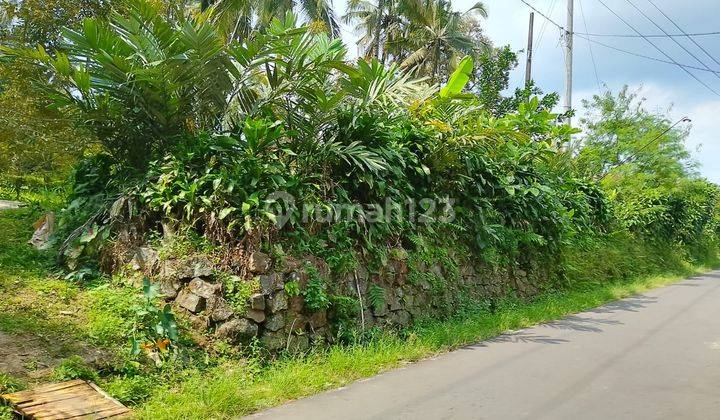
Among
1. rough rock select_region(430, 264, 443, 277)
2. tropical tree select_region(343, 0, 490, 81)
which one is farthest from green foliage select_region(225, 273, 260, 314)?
tropical tree select_region(343, 0, 490, 81)

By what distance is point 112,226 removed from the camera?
6.08 m

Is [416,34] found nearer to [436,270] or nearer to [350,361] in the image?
[436,270]

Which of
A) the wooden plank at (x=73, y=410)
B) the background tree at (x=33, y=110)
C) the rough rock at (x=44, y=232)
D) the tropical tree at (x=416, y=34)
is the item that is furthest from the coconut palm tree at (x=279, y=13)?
the wooden plank at (x=73, y=410)

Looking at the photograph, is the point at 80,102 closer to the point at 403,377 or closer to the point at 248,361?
the point at 248,361

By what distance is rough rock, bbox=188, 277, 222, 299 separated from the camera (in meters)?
5.41

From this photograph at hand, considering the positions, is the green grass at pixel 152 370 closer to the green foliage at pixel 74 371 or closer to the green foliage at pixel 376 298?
the green foliage at pixel 74 371

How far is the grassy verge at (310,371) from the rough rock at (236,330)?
0.28 meters

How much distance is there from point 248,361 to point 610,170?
706 inches

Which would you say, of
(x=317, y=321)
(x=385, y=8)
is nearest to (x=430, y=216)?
(x=317, y=321)

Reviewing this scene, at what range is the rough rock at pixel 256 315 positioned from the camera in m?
5.38

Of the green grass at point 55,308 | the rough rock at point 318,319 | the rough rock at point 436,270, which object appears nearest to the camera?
the green grass at point 55,308

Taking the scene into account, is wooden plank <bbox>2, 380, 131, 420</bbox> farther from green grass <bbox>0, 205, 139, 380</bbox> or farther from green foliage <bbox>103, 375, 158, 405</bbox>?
green grass <bbox>0, 205, 139, 380</bbox>

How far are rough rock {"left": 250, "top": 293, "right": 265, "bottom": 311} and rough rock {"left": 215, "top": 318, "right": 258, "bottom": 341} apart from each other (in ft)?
0.52

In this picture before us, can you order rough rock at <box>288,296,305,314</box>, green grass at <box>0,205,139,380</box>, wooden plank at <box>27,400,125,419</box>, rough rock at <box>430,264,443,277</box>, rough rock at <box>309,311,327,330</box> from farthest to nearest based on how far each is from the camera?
rough rock at <box>430,264,443,277</box> → rough rock at <box>309,311,327,330</box> → rough rock at <box>288,296,305,314</box> → green grass at <box>0,205,139,380</box> → wooden plank at <box>27,400,125,419</box>
